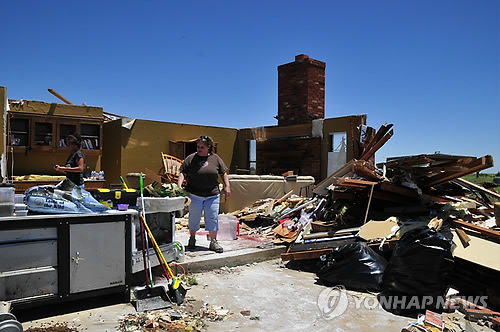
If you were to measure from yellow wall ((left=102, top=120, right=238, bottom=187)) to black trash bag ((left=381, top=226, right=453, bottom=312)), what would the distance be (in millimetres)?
9545

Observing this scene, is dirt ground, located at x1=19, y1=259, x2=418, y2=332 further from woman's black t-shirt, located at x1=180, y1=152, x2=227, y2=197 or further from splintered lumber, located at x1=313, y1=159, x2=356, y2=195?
splintered lumber, located at x1=313, y1=159, x2=356, y2=195

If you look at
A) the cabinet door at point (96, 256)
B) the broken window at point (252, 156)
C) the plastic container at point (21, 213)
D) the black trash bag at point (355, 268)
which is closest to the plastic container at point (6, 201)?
the plastic container at point (21, 213)

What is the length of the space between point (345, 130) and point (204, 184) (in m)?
6.34

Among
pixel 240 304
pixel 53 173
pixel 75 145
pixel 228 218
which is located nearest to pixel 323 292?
pixel 240 304

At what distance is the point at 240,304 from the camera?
12.9ft

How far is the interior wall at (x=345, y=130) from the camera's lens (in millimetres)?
10149

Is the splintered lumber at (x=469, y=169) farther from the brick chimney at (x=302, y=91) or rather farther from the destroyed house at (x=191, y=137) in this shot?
the brick chimney at (x=302, y=91)

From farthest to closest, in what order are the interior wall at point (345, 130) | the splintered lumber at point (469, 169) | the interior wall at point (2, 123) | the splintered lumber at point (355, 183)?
the interior wall at point (345, 130) < the interior wall at point (2, 123) < the splintered lumber at point (355, 183) < the splintered lumber at point (469, 169)

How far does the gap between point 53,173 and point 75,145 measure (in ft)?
17.4

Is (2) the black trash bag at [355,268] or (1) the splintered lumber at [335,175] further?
(1) the splintered lumber at [335,175]

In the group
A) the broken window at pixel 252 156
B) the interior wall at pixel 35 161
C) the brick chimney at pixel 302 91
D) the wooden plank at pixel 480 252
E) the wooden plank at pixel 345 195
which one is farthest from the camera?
the broken window at pixel 252 156

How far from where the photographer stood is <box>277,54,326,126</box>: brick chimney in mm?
11797

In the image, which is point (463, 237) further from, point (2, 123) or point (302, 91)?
point (2, 123)

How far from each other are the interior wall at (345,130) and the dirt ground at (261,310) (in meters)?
6.04
